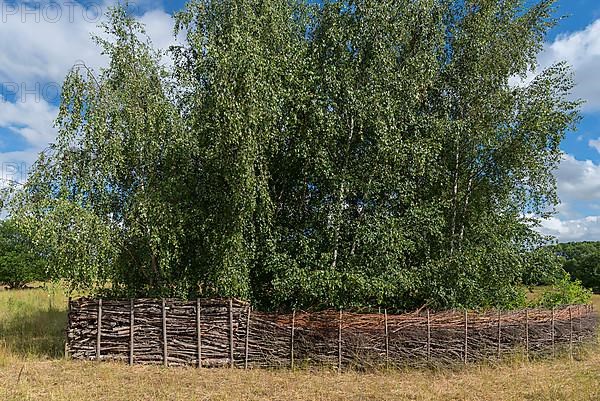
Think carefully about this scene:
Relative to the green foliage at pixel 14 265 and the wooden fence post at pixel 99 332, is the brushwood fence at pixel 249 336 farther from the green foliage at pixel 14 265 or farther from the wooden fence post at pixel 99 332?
the green foliage at pixel 14 265

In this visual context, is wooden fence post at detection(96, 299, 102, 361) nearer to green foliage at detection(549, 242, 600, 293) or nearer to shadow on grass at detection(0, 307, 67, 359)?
shadow on grass at detection(0, 307, 67, 359)

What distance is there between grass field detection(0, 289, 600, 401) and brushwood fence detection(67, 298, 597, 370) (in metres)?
0.36

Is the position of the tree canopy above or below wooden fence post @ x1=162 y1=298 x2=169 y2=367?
above

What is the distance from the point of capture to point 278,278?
11383mm

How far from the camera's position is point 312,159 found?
1184 cm

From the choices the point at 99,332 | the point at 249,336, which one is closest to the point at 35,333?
the point at 99,332

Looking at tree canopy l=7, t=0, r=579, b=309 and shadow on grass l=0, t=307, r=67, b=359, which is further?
shadow on grass l=0, t=307, r=67, b=359

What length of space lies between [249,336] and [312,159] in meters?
4.38

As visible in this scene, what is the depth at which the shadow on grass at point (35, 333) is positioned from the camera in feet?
38.0

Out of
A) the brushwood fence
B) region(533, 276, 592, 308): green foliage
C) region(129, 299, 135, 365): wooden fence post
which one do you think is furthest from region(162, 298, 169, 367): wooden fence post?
region(533, 276, 592, 308): green foliage

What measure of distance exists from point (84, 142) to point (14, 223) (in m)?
2.17

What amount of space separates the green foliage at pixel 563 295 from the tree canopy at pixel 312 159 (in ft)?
6.55

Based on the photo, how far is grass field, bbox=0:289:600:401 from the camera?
8547 mm

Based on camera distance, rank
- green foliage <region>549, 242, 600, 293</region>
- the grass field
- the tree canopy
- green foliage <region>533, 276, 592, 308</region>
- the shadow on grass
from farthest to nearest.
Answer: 1. green foliage <region>549, 242, 600, 293</region>
2. green foliage <region>533, 276, 592, 308</region>
3. the shadow on grass
4. the tree canopy
5. the grass field
